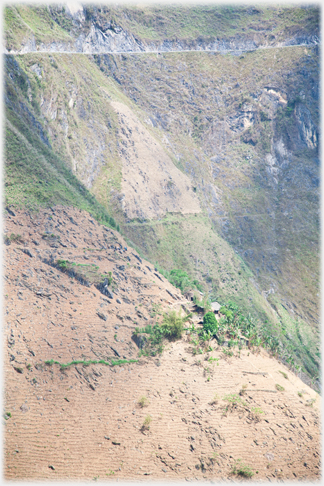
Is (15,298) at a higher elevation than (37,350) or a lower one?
higher

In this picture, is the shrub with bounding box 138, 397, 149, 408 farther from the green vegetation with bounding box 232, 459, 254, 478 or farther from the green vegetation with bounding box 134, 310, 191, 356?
the green vegetation with bounding box 232, 459, 254, 478

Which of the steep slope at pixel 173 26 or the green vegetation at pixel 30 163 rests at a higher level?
the steep slope at pixel 173 26

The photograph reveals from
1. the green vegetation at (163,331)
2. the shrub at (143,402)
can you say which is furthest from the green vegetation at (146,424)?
the green vegetation at (163,331)

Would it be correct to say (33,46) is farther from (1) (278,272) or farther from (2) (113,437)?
(2) (113,437)

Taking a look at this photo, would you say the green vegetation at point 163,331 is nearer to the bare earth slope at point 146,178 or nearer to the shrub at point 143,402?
the shrub at point 143,402

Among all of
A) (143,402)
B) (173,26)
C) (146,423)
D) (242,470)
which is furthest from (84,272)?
(173,26)

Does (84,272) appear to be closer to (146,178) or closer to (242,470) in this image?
(242,470)

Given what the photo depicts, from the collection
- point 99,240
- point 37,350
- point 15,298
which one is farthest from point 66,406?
point 99,240
